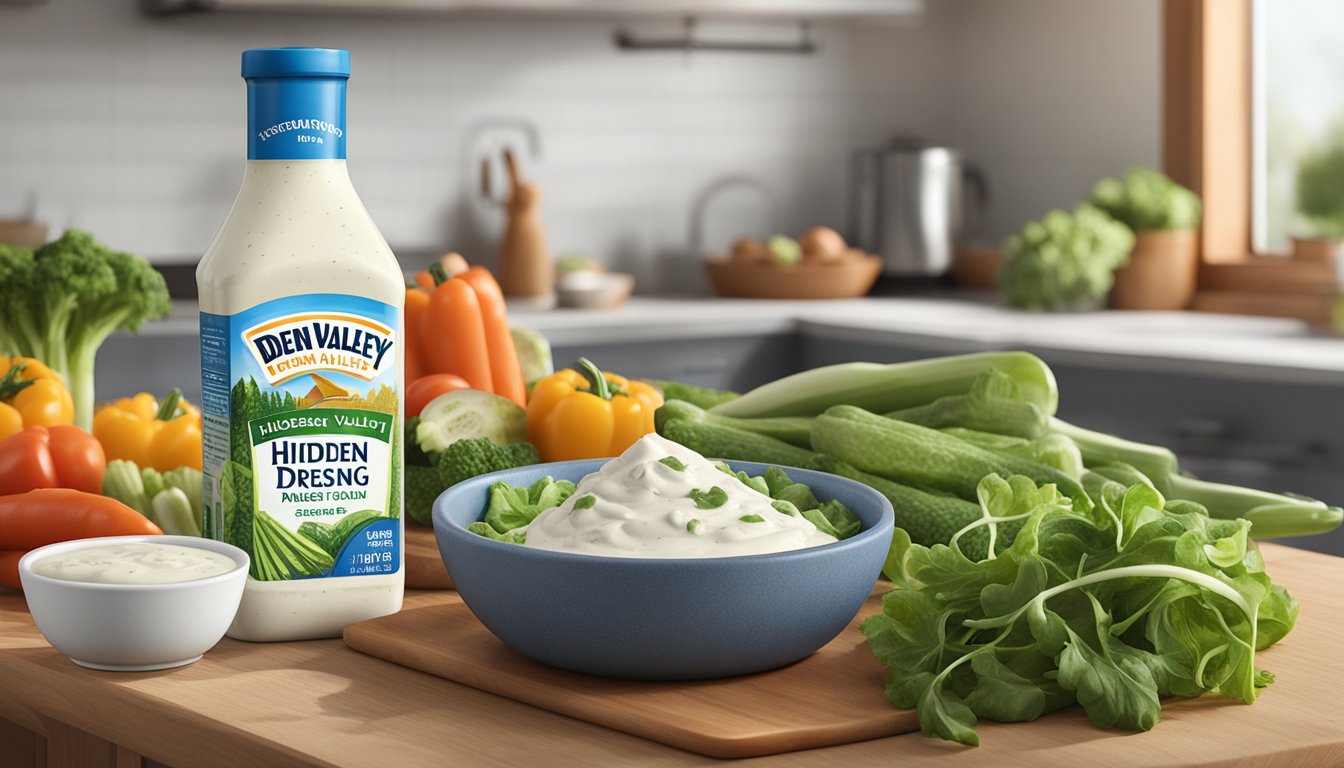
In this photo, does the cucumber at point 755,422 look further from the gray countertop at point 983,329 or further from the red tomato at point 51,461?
the gray countertop at point 983,329

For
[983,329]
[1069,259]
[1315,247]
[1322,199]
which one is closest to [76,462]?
[983,329]

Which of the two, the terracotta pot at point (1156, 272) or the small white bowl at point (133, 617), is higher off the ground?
the terracotta pot at point (1156, 272)

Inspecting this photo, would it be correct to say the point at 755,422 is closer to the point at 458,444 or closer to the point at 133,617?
the point at 458,444

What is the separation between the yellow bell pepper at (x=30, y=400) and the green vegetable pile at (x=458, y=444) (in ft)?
1.10

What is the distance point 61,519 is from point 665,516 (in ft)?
1.61

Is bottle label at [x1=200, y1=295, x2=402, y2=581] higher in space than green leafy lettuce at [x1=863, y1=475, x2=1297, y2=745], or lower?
higher

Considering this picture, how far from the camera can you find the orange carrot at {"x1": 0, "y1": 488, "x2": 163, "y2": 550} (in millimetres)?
1169

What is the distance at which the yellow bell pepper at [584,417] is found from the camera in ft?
4.62

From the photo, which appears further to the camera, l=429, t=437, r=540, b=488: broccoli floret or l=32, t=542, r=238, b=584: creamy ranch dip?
l=429, t=437, r=540, b=488: broccoli floret

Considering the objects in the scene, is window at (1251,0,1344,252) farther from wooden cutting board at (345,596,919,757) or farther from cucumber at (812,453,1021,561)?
wooden cutting board at (345,596,919,757)

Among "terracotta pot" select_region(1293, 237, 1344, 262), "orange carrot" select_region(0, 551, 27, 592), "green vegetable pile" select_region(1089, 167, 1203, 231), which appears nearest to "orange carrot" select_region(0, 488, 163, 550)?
"orange carrot" select_region(0, 551, 27, 592)

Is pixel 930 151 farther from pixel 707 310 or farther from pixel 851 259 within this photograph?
pixel 707 310

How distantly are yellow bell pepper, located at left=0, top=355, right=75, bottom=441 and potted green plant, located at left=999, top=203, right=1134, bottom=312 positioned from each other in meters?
2.93

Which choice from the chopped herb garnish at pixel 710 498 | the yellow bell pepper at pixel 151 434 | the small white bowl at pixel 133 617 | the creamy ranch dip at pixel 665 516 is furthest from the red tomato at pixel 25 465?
the chopped herb garnish at pixel 710 498
